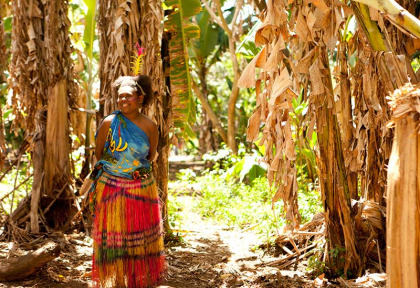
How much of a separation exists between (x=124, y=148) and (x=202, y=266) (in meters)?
1.56

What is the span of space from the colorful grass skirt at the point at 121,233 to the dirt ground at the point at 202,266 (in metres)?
0.32

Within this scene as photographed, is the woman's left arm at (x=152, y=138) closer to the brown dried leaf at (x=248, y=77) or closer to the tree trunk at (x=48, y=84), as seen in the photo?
the brown dried leaf at (x=248, y=77)

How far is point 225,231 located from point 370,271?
2.84 meters

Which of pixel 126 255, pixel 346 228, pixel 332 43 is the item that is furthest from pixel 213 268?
pixel 332 43

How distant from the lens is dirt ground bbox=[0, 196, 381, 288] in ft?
13.0

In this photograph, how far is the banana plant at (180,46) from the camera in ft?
17.3

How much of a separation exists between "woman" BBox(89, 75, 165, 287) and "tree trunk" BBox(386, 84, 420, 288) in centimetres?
222

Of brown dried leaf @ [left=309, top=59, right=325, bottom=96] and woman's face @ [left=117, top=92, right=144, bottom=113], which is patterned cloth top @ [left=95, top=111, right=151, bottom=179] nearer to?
woman's face @ [left=117, top=92, right=144, bottom=113]

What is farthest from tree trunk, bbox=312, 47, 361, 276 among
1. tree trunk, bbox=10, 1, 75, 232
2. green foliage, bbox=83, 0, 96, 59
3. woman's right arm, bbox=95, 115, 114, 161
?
green foliage, bbox=83, 0, 96, 59

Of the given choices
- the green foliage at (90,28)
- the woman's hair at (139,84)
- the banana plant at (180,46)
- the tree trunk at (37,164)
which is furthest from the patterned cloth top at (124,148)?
the green foliage at (90,28)

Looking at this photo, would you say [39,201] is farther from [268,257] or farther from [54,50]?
[268,257]

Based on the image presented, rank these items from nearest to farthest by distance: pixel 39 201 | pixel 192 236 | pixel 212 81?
1. pixel 39 201
2. pixel 192 236
3. pixel 212 81

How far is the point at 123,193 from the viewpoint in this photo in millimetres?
3871

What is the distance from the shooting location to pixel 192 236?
239 inches
